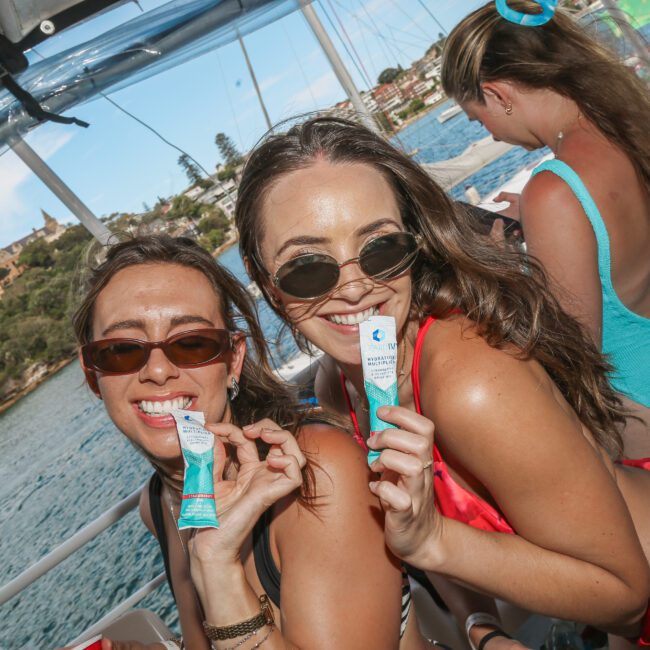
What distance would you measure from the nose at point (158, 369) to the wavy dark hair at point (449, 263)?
1.42 feet

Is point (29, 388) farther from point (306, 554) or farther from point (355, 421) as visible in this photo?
point (306, 554)

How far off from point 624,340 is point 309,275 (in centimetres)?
131

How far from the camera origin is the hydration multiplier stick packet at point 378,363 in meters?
1.45

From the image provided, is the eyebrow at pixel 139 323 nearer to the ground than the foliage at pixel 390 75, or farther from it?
farther from it

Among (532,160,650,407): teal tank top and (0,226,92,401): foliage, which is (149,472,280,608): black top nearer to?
(532,160,650,407): teal tank top

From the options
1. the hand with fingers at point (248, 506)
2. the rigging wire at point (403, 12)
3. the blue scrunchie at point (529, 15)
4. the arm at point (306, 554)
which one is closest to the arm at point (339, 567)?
the arm at point (306, 554)

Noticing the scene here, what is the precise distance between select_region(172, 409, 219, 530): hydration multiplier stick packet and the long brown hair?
1.75 meters

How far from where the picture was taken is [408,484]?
1208 mm

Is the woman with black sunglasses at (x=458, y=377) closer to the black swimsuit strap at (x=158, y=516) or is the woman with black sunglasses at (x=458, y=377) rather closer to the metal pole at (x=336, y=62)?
the black swimsuit strap at (x=158, y=516)

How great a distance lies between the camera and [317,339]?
5.85 ft

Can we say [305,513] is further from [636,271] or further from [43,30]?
[43,30]

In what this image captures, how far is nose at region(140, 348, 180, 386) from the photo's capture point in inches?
68.9

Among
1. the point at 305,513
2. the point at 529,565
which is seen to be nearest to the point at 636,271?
the point at 529,565

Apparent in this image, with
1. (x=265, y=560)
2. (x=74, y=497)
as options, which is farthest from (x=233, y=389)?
(x=74, y=497)
